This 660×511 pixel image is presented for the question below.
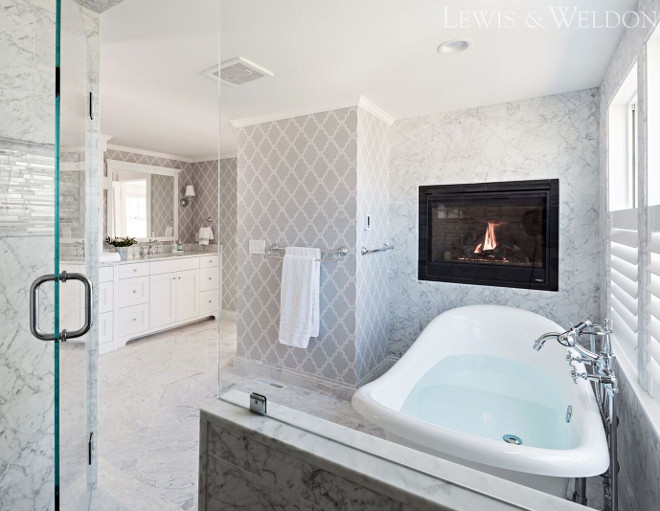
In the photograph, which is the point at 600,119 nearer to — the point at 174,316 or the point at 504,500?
the point at 504,500

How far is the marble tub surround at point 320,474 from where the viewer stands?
0.72 metres

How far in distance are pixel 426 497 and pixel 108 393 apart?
2870mm

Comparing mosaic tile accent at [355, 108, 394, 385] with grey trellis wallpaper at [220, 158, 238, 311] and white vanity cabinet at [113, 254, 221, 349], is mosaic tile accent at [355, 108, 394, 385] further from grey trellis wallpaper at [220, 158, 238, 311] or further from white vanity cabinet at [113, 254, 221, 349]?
white vanity cabinet at [113, 254, 221, 349]

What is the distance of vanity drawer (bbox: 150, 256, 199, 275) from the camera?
14.1 feet

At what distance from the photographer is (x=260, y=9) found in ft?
5.43

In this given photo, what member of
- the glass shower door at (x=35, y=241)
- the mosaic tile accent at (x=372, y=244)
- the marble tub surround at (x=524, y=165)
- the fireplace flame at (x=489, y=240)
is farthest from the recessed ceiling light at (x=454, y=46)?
the glass shower door at (x=35, y=241)

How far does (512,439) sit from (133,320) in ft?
13.3

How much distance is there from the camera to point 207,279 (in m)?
4.84

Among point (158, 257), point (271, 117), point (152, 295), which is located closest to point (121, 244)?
point (158, 257)

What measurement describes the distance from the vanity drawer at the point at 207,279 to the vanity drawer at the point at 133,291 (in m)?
0.71

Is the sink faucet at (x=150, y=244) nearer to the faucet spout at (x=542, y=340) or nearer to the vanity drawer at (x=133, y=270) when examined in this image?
the vanity drawer at (x=133, y=270)

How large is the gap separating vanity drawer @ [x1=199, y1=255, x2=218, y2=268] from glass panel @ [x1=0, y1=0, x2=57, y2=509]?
3262 mm

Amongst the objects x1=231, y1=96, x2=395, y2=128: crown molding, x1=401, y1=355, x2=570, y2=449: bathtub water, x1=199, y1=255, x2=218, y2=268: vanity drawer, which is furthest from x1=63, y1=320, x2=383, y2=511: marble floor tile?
x1=199, y1=255, x2=218, y2=268: vanity drawer

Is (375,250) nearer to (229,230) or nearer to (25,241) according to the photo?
(229,230)
